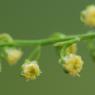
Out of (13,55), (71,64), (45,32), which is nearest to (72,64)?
(71,64)

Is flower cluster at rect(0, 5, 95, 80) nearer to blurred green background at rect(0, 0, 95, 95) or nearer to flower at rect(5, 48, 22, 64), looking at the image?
flower at rect(5, 48, 22, 64)

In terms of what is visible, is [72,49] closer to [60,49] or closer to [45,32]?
[60,49]

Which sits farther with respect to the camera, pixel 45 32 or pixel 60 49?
pixel 45 32

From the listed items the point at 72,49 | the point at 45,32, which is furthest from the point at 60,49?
the point at 45,32

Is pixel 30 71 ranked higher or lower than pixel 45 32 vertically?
lower

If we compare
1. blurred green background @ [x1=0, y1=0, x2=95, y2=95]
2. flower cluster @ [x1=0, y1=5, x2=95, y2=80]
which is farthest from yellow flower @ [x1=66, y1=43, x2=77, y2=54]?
blurred green background @ [x1=0, y1=0, x2=95, y2=95]

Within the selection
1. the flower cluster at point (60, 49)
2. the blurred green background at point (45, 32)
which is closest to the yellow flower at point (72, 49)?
the flower cluster at point (60, 49)
